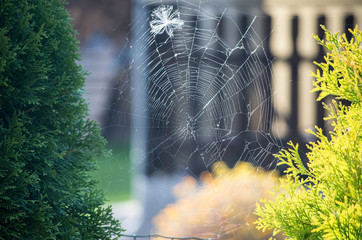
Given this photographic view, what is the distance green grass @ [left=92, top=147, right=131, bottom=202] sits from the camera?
324 cm

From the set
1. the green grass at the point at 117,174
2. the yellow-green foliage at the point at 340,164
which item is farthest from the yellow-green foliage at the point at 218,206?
the yellow-green foliage at the point at 340,164

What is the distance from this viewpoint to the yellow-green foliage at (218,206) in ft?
10.7

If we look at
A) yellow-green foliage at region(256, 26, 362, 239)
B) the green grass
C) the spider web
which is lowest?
yellow-green foliage at region(256, 26, 362, 239)

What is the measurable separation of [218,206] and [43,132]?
1.98 metres

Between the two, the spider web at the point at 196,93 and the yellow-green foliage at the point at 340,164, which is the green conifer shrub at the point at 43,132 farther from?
the spider web at the point at 196,93

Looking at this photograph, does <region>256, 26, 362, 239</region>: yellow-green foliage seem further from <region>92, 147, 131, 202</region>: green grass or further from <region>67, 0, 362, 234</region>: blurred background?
<region>92, 147, 131, 202</region>: green grass

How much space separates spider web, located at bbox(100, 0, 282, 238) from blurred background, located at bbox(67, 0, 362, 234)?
0.14 feet

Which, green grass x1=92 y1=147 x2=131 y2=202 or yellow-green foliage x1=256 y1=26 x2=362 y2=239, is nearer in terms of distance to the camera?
yellow-green foliage x1=256 y1=26 x2=362 y2=239

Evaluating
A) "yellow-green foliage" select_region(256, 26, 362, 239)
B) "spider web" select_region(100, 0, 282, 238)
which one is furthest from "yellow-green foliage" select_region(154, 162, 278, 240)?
"yellow-green foliage" select_region(256, 26, 362, 239)

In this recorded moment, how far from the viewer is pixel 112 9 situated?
3.31 m

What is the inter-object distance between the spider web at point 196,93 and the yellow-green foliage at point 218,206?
8 cm

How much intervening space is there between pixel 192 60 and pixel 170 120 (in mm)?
466

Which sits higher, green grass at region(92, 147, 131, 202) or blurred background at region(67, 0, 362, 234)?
blurred background at region(67, 0, 362, 234)

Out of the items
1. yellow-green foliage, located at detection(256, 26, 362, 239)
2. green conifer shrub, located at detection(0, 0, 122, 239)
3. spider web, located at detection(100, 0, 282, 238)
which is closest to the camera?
yellow-green foliage, located at detection(256, 26, 362, 239)
